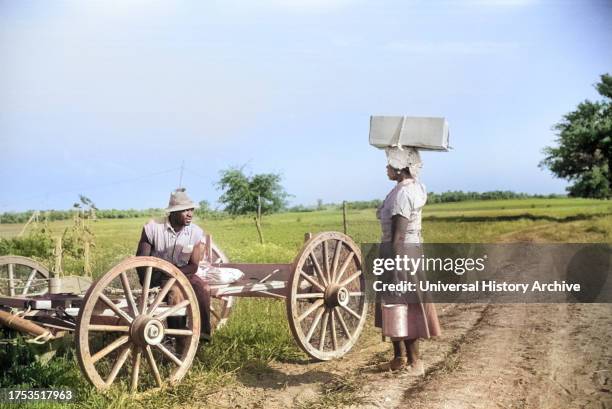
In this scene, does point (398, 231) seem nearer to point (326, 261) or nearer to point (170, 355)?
point (326, 261)

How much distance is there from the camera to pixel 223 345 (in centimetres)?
666

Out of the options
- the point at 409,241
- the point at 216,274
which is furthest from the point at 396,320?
the point at 216,274

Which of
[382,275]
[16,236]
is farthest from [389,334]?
[16,236]

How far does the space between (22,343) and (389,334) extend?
330 centimetres

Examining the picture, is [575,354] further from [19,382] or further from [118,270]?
[19,382]

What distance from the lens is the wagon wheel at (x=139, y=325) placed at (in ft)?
15.7

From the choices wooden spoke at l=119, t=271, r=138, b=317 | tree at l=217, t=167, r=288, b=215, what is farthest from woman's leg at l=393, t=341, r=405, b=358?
tree at l=217, t=167, r=288, b=215

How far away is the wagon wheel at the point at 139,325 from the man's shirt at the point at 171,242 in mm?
316

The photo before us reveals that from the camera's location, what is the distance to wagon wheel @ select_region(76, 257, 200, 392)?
479 cm

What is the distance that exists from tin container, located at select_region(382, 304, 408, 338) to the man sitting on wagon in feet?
5.07

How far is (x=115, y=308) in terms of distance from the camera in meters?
4.96

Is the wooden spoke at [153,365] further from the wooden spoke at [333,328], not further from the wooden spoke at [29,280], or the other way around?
the wooden spoke at [29,280]

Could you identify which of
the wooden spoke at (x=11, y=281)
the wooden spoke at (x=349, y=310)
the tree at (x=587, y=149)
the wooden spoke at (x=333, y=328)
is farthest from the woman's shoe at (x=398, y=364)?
the tree at (x=587, y=149)

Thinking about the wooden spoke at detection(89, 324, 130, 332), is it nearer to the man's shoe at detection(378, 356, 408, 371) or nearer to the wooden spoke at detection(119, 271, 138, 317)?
the wooden spoke at detection(119, 271, 138, 317)
